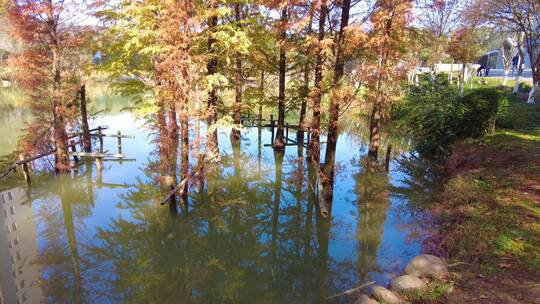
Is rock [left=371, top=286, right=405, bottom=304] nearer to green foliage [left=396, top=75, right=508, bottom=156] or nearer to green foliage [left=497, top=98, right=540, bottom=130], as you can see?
green foliage [left=396, top=75, right=508, bottom=156]

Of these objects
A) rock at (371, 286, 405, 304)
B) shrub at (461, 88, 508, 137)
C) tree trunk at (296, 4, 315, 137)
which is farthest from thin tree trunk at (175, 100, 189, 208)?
shrub at (461, 88, 508, 137)

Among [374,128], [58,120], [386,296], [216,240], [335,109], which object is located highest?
[335,109]

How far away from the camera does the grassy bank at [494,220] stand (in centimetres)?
646

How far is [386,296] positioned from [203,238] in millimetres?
6013

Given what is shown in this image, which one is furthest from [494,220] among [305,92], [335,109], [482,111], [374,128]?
[305,92]

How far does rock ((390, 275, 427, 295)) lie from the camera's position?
660cm

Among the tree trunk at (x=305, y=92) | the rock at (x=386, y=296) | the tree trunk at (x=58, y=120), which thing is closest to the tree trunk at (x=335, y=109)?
the tree trunk at (x=305, y=92)

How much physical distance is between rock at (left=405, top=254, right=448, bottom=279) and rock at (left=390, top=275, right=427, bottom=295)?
14.4 inches

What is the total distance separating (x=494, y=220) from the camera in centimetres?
890

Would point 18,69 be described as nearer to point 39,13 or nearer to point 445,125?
point 39,13

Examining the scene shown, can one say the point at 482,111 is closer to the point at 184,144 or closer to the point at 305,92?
the point at 305,92

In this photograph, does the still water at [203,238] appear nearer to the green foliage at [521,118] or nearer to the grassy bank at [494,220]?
the grassy bank at [494,220]

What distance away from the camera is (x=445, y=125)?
18250 mm

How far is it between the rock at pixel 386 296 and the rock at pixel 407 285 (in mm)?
213
